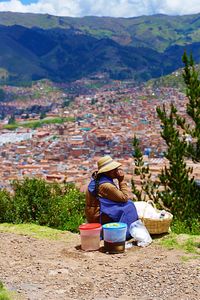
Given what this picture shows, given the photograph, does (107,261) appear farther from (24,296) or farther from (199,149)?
(199,149)

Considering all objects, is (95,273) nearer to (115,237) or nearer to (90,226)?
(115,237)

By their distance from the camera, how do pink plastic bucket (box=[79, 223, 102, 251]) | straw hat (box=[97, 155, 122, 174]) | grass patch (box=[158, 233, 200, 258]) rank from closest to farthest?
grass patch (box=[158, 233, 200, 258]) → pink plastic bucket (box=[79, 223, 102, 251]) → straw hat (box=[97, 155, 122, 174])

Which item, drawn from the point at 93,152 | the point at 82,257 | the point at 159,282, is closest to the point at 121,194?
the point at 82,257

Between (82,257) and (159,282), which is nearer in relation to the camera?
(159,282)

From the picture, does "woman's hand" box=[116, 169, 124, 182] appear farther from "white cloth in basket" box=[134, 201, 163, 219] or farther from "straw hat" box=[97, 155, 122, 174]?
"white cloth in basket" box=[134, 201, 163, 219]

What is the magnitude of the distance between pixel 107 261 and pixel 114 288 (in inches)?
30.1

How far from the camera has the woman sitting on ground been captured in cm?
559

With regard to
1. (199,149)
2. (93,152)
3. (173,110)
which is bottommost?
(93,152)

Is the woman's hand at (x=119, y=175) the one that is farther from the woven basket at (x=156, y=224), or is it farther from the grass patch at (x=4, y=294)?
the grass patch at (x=4, y=294)

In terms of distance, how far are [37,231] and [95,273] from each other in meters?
1.87

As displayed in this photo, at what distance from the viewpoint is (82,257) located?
16.9 ft

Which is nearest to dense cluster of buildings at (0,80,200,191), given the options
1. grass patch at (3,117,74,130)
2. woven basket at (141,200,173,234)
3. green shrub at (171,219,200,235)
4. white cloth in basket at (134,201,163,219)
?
grass patch at (3,117,74,130)

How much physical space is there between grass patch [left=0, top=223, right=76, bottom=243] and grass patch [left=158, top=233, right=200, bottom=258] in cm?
124

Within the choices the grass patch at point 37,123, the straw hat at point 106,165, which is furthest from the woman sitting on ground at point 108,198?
the grass patch at point 37,123
